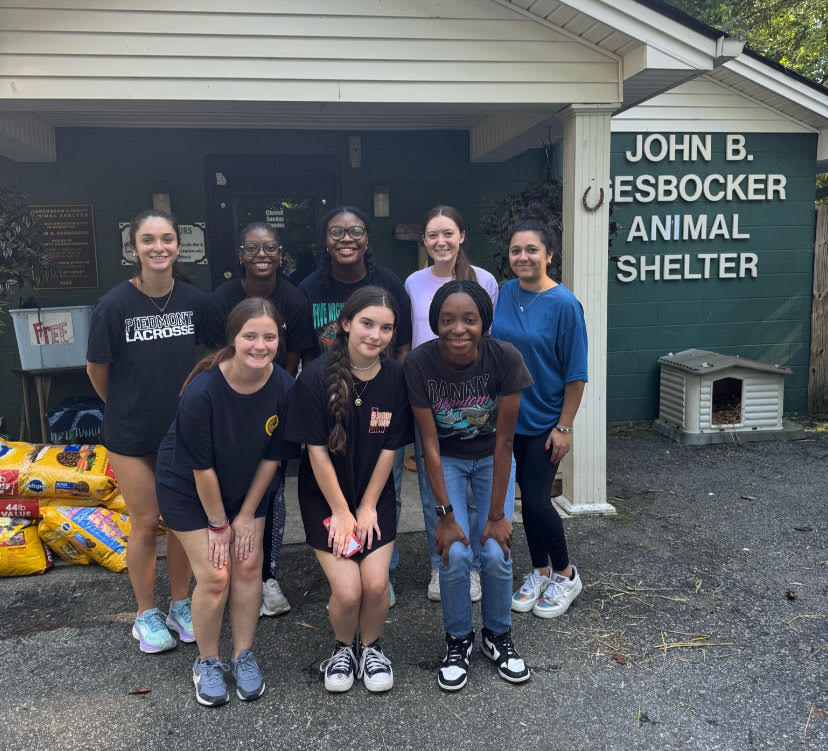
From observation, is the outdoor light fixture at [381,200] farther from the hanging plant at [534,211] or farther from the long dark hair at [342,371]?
the long dark hair at [342,371]

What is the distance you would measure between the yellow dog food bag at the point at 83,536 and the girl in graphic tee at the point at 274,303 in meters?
1.01

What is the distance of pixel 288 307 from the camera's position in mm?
3365

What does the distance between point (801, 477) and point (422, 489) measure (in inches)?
154

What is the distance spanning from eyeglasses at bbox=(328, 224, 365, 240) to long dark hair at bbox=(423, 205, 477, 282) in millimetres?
334

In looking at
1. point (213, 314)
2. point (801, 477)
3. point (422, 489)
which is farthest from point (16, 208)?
point (801, 477)

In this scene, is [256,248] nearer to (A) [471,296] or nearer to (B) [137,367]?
(B) [137,367]

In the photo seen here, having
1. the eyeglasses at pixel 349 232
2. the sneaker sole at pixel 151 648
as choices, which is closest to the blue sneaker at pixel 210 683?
the sneaker sole at pixel 151 648

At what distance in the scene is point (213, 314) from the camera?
10.5ft

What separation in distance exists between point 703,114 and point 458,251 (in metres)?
4.68

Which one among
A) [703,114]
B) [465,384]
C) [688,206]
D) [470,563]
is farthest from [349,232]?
[703,114]

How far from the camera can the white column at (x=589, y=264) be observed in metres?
4.47

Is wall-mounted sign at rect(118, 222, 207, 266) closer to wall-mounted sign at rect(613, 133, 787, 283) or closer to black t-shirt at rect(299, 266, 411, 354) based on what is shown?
black t-shirt at rect(299, 266, 411, 354)

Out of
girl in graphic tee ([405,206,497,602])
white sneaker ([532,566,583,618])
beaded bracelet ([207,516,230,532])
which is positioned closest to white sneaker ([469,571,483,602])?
girl in graphic tee ([405,206,497,602])

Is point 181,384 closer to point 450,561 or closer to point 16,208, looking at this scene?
point 450,561
